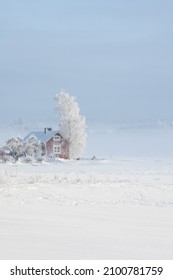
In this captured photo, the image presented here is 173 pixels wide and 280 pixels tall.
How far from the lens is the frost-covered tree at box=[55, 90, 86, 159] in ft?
212

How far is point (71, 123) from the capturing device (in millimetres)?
65000

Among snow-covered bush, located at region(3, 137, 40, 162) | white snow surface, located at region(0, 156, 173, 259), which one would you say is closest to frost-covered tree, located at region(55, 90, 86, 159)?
snow-covered bush, located at region(3, 137, 40, 162)

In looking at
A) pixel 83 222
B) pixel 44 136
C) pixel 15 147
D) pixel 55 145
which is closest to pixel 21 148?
pixel 15 147

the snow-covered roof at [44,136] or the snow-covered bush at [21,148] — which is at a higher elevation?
the snow-covered roof at [44,136]

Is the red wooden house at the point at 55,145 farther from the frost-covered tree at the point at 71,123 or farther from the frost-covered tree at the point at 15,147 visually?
the frost-covered tree at the point at 15,147

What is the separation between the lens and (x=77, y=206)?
17.0 m

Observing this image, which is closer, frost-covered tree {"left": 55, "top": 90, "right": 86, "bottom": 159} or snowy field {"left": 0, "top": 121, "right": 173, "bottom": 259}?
snowy field {"left": 0, "top": 121, "right": 173, "bottom": 259}

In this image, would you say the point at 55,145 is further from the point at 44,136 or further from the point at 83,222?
the point at 83,222

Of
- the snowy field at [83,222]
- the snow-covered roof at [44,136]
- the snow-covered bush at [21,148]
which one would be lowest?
the snowy field at [83,222]

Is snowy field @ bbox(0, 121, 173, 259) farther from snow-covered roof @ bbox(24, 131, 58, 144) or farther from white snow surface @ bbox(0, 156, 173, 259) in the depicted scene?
snow-covered roof @ bbox(24, 131, 58, 144)

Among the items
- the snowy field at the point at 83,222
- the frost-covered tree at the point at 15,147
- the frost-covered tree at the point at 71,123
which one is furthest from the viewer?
the frost-covered tree at the point at 71,123

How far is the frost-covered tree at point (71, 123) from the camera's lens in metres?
64.6

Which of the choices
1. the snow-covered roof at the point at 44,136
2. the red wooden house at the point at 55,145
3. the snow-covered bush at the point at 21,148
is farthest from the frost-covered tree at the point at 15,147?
the red wooden house at the point at 55,145
